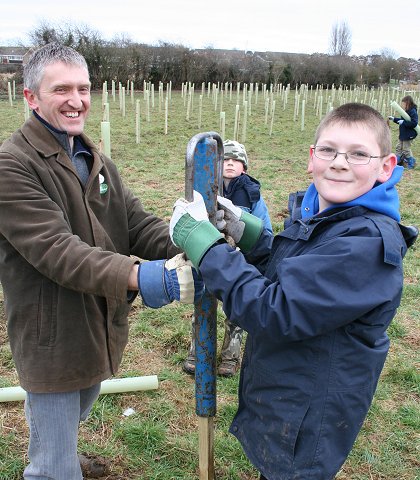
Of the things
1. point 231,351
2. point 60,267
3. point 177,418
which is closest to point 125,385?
point 177,418

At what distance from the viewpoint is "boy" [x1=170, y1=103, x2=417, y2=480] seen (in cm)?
138

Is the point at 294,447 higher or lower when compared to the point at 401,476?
higher

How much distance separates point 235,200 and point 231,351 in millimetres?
1097

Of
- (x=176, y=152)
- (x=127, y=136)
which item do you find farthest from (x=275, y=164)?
(x=127, y=136)

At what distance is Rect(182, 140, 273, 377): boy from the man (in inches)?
62.3

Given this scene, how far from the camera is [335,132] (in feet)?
5.09

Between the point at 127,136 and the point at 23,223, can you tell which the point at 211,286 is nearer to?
the point at 23,223

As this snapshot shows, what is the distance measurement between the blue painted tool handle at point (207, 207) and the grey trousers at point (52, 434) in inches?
19.7

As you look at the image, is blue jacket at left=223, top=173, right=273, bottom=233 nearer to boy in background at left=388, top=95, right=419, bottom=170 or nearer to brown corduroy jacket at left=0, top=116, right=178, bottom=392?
brown corduroy jacket at left=0, top=116, right=178, bottom=392

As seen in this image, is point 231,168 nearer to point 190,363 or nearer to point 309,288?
point 190,363

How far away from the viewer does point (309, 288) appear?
1.38 meters

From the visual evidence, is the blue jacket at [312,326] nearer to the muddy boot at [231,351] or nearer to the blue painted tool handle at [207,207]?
the blue painted tool handle at [207,207]

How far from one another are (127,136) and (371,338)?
14016 millimetres

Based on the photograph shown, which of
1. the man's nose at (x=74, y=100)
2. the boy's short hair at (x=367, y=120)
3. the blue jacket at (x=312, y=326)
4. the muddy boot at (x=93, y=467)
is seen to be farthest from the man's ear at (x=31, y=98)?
the muddy boot at (x=93, y=467)
